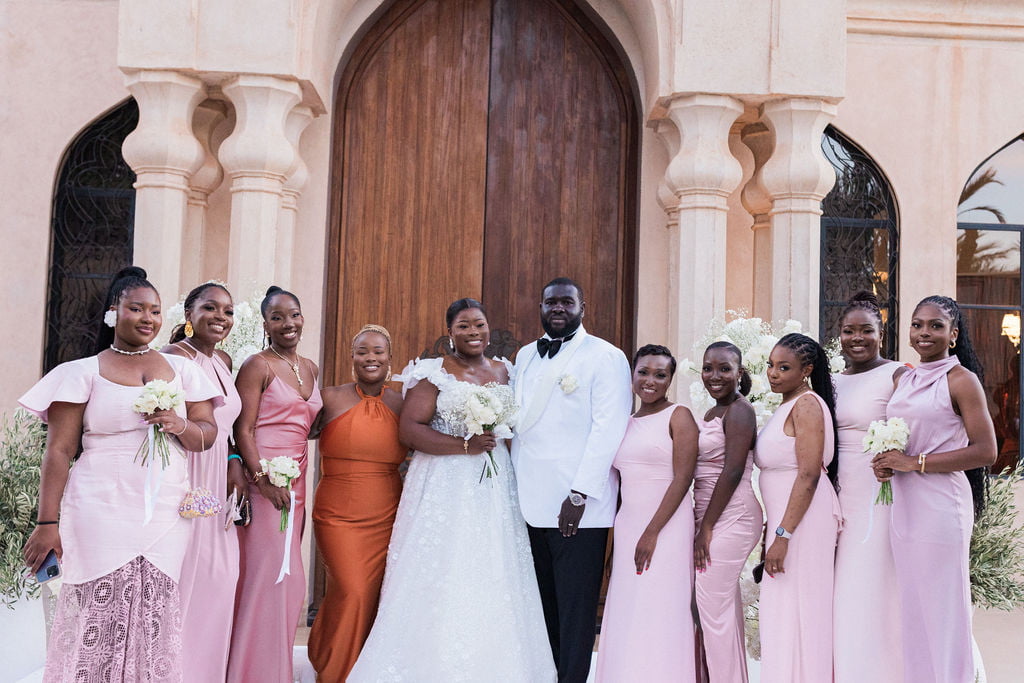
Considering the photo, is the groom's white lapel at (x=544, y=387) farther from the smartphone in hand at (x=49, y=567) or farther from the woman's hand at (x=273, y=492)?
the smartphone in hand at (x=49, y=567)

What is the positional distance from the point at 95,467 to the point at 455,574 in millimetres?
1869

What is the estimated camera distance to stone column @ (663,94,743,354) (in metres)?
6.88

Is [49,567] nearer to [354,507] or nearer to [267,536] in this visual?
[267,536]

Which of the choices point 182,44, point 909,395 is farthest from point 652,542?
point 182,44

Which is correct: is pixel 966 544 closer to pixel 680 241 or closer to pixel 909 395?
pixel 909 395

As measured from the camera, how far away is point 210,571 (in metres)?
4.87

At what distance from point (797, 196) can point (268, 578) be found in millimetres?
4221

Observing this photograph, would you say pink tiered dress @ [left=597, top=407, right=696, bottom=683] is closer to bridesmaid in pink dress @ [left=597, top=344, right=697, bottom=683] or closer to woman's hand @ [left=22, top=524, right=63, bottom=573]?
bridesmaid in pink dress @ [left=597, top=344, right=697, bottom=683]

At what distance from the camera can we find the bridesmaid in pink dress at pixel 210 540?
15.8ft

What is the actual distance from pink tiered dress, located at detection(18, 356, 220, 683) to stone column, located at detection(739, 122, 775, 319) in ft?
15.7

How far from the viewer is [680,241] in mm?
7059

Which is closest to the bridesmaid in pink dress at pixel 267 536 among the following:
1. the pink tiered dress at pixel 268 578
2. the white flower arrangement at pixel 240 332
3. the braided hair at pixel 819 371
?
the pink tiered dress at pixel 268 578

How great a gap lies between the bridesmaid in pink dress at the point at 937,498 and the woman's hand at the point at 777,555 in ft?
1.69

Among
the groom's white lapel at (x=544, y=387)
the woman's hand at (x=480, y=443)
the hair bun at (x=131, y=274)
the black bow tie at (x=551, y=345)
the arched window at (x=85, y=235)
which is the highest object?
the arched window at (x=85, y=235)
